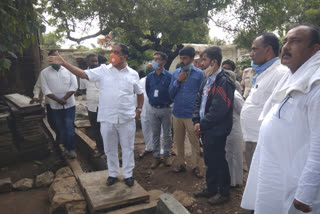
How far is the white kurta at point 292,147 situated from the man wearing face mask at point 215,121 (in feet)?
4.01

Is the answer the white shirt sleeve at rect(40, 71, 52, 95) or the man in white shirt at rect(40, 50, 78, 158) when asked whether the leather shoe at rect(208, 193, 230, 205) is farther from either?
the white shirt sleeve at rect(40, 71, 52, 95)

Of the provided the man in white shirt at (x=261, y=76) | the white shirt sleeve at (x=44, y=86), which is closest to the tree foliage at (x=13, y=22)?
the white shirt sleeve at (x=44, y=86)

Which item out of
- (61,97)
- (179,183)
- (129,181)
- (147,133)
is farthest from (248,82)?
(61,97)

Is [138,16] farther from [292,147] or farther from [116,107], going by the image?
[292,147]

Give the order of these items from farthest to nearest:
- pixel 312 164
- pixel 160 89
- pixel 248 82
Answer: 1. pixel 248 82
2. pixel 160 89
3. pixel 312 164

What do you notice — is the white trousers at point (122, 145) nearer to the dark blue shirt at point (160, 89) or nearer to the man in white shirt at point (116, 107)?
the man in white shirt at point (116, 107)

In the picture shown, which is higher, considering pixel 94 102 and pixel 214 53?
pixel 214 53

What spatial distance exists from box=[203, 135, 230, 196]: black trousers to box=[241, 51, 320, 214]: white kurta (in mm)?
1337

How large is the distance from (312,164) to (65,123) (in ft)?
14.1

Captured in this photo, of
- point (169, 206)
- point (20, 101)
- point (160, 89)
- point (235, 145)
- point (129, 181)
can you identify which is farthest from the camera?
point (20, 101)

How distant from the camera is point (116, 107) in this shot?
3.29 meters

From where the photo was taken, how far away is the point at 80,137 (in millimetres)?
5902

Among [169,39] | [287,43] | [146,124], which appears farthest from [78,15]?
[287,43]

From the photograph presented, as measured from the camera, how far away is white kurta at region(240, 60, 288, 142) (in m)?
2.39
